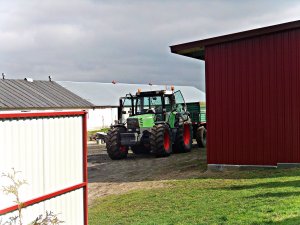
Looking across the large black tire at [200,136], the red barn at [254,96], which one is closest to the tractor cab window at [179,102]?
the large black tire at [200,136]

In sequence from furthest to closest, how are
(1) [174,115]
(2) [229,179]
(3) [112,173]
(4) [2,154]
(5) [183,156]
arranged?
(1) [174,115]
(5) [183,156]
(3) [112,173]
(2) [229,179]
(4) [2,154]

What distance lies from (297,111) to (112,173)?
6.39 metres

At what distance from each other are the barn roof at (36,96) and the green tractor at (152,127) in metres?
18.4

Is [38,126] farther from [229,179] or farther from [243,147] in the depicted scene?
[243,147]

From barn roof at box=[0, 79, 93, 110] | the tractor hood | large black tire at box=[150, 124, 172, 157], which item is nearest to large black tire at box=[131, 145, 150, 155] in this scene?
the tractor hood

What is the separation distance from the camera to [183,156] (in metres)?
17.8

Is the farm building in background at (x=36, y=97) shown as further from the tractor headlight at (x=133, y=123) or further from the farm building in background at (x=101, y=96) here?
the tractor headlight at (x=133, y=123)

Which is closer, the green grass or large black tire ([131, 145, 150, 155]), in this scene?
the green grass

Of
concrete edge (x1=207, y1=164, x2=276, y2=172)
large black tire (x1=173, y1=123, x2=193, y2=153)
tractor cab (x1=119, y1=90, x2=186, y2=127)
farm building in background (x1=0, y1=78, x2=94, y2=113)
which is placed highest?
farm building in background (x1=0, y1=78, x2=94, y2=113)

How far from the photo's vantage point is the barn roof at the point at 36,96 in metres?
36.0

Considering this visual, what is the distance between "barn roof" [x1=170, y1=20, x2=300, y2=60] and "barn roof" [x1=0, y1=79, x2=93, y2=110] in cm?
2366

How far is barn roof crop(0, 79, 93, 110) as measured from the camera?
36.0m

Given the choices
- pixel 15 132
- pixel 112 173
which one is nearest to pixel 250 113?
pixel 112 173

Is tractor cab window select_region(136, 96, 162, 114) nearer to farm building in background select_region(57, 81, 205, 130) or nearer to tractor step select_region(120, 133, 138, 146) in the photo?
tractor step select_region(120, 133, 138, 146)
